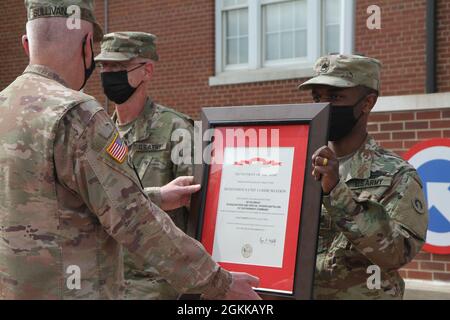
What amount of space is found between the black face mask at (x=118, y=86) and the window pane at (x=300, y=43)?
621 cm

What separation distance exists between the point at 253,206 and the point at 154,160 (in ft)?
3.96

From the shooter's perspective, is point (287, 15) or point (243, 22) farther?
point (243, 22)

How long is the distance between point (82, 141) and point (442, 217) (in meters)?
5.67

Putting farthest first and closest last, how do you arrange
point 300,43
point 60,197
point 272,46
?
point 272,46 < point 300,43 < point 60,197

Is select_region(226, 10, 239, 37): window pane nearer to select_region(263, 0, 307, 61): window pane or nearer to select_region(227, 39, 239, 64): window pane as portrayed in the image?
select_region(227, 39, 239, 64): window pane

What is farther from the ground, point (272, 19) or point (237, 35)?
point (272, 19)

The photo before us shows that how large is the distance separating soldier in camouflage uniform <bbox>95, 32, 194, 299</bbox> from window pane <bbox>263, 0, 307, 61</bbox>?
20.1 ft

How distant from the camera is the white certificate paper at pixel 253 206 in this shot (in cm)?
268

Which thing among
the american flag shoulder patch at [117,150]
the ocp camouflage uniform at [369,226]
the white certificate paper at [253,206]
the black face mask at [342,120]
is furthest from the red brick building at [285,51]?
the american flag shoulder patch at [117,150]

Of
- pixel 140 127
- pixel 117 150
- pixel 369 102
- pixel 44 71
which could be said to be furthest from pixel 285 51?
pixel 117 150

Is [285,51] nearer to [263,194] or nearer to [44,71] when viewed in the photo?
[263,194]

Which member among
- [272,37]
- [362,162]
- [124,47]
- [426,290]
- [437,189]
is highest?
[272,37]

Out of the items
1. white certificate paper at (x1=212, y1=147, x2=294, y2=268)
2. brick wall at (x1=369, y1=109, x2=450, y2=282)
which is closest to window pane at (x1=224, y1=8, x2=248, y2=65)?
brick wall at (x1=369, y1=109, x2=450, y2=282)

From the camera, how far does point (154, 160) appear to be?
151 inches
